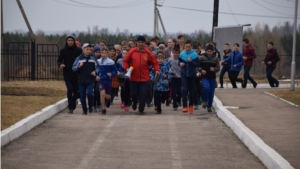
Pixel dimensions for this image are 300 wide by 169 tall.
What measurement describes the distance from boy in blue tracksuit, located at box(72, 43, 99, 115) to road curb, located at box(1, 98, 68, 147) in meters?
0.86

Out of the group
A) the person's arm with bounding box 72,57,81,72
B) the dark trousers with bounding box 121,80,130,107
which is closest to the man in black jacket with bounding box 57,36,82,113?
the person's arm with bounding box 72,57,81,72

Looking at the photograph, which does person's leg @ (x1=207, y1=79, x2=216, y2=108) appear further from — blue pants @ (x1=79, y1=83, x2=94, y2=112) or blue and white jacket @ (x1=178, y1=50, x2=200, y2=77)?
blue pants @ (x1=79, y1=83, x2=94, y2=112)

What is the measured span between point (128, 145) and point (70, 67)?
6.40 m

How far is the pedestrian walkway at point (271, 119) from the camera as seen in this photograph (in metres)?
11.3

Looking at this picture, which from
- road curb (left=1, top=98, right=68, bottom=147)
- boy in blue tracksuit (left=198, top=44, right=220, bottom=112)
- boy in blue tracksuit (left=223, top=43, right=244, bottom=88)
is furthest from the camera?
boy in blue tracksuit (left=223, top=43, right=244, bottom=88)

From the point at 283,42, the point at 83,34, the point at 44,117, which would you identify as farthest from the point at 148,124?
the point at 83,34

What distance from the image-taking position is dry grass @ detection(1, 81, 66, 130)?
50.1 ft

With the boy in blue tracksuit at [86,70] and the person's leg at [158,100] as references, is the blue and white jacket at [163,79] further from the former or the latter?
the boy in blue tracksuit at [86,70]

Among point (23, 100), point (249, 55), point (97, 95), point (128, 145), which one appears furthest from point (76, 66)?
point (249, 55)

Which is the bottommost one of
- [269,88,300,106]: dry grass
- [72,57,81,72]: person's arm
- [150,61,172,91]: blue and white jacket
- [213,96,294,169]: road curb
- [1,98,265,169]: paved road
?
[269,88,300,106]: dry grass

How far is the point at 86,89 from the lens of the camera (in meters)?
18.1

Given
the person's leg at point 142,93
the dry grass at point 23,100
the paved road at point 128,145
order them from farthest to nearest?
1. the person's leg at point 142,93
2. the dry grass at point 23,100
3. the paved road at point 128,145

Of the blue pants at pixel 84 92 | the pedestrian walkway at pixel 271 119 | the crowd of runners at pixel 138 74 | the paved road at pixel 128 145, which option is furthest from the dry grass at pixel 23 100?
the pedestrian walkway at pixel 271 119

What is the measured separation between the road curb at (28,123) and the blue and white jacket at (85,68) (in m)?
1.03
